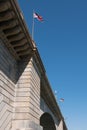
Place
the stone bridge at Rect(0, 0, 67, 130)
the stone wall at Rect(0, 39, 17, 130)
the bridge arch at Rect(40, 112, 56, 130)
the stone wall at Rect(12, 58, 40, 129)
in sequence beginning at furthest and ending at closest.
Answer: the bridge arch at Rect(40, 112, 56, 130) < the stone wall at Rect(12, 58, 40, 129) < the stone wall at Rect(0, 39, 17, 130) < the stone bridge at Rect(0, 0, 67, 130)

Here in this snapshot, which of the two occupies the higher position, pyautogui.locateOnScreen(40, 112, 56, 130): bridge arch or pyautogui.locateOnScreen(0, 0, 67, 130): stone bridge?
pyautogui.locateOnScreen(40, 112, 56, 130): bridge arch

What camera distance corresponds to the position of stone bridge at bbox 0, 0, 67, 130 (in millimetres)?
14773

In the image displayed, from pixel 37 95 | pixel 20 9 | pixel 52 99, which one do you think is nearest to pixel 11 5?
pixel 20 9

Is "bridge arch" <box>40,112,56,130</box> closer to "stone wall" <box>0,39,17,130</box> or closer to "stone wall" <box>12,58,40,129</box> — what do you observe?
"stone wall" <box>12,58,40,129</box>

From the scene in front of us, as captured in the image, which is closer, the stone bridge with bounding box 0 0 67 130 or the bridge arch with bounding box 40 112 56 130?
the stone bridge with bounding box 0 0 67 130

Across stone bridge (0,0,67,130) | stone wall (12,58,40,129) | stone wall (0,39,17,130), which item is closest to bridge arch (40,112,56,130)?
stone bridge (0,0,67,130)

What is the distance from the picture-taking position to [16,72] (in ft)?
58.1

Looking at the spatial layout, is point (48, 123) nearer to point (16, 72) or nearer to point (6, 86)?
point (16, 72)

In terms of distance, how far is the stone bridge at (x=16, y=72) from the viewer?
48.5 feet

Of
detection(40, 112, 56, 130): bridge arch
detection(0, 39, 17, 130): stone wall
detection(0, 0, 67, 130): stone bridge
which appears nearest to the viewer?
detection(0, 0, 67, 130): stone bridge

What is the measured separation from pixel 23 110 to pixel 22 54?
3.61 metres

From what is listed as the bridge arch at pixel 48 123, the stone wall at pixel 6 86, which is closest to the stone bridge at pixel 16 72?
the stone wall at pixel 6 86

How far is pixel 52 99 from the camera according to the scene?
34781 mm

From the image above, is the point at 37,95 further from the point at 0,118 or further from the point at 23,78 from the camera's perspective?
the point at 0,118
